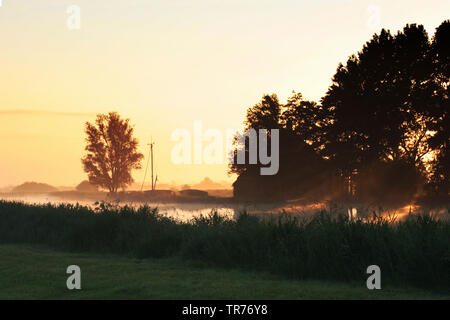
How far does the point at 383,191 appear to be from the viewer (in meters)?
46.0

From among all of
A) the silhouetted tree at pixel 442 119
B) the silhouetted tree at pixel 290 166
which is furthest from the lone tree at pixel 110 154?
the silhouetted tree at pixel 442 119

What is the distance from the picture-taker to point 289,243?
15.4 meters

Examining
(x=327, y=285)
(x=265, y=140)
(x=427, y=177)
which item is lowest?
(x=327, y=285)

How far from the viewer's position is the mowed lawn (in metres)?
11.2

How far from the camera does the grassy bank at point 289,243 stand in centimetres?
1326

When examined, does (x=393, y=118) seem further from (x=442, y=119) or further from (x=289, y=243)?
(x=289, y=243)

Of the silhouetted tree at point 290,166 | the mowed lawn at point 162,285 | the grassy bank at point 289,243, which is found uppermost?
the silhouetted tree at point 290,166

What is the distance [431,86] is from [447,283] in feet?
119

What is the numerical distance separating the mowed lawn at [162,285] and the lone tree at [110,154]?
67.0 m

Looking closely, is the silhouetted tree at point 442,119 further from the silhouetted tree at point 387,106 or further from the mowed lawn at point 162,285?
the mowed lawn at point 162,285

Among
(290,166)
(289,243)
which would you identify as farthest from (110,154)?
(289,243)

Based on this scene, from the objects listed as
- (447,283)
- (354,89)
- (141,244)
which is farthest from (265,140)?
(447,283)

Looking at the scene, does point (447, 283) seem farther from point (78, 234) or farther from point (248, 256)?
point (78, 234)

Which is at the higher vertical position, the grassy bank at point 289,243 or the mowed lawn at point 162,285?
the grassy bank at point 289,243
